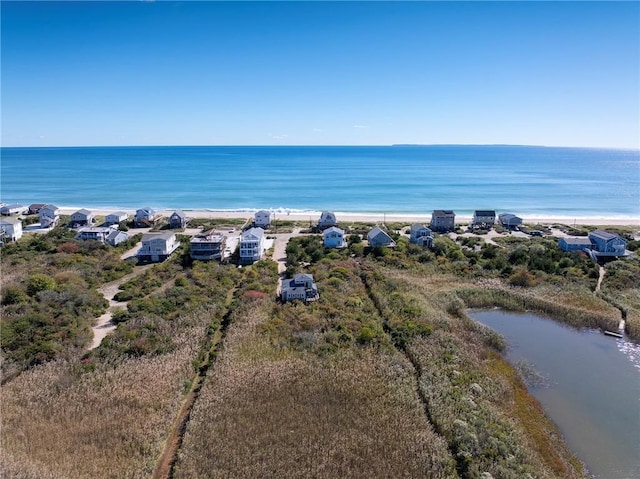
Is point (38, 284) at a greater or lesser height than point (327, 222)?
lesser

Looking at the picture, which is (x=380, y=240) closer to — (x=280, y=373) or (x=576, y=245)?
(x=576, y=245)

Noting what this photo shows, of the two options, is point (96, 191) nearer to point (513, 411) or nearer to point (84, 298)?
point (84, 298)

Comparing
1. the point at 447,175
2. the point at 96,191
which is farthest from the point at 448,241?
the point at 447,175

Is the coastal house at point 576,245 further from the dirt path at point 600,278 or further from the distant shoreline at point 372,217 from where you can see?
the distant shoreline at point 372,217

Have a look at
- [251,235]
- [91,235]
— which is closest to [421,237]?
[251,235]

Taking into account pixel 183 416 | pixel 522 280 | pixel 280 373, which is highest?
pixel 522 280

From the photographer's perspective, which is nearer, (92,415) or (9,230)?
(92,415)

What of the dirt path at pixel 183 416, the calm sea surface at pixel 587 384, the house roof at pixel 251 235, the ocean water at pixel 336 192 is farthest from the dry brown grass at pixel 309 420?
the ocean water at pixel 336 192

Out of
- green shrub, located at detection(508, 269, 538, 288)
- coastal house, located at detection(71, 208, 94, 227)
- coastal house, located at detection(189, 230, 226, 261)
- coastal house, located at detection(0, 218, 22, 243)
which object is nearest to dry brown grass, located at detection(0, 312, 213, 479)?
coastal house, located at detection(189, 230, 226, 261)
